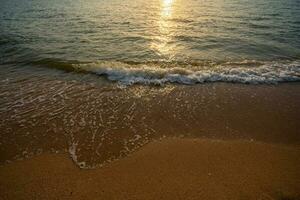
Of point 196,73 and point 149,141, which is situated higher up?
point 196,73

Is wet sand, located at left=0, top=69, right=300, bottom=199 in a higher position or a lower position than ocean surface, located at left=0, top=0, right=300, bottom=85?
lower

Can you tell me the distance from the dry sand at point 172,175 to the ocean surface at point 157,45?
11.4 ft

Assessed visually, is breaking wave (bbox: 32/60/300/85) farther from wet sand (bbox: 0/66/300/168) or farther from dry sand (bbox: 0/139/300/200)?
dry sand (bbox: 0/139/300/200)

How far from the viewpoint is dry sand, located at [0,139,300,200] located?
4.37 metres

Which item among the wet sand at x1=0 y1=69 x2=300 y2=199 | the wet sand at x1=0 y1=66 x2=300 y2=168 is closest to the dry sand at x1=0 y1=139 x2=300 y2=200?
the wet sand at x1=0 y1=69 x2=300 y2=199

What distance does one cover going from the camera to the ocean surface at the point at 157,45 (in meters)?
9.16

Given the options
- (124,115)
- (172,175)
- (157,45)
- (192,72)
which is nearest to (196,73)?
(192,72)

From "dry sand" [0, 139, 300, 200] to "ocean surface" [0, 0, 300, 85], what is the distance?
3.47 meters

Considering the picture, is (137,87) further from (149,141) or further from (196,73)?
(149,141)

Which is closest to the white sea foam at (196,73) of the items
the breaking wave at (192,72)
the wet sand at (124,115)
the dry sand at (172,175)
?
the breaking wave at (192,72)

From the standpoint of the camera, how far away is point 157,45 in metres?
12.5

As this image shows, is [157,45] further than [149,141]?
Yes

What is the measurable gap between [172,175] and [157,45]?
27.8ft

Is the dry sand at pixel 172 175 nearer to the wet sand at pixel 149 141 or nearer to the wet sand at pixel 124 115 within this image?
the wet sand at pixel 149 141
